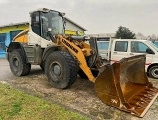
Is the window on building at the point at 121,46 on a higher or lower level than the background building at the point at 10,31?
lower

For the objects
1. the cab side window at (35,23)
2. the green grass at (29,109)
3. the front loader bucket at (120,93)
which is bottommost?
the green grass at (29,109)

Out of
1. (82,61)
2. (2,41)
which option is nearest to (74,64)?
(82,61)

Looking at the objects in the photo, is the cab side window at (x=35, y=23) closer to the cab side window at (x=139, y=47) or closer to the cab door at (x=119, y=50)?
the cab door at (x=119, y=50)

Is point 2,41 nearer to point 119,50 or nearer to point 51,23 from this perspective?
point 119,50

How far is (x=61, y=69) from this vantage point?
6.72 meters

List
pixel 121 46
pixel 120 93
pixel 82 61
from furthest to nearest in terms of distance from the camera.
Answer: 1. pixel 121 46
2. pixel 82 61
3. pixel 120 93

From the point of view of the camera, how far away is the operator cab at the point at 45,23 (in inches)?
319

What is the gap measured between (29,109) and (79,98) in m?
1.49

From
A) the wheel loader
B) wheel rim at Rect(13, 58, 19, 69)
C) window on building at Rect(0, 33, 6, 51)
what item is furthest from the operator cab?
window on building at Rect(0, 33, 6, 51)

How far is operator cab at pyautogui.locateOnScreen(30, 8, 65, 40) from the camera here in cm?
809

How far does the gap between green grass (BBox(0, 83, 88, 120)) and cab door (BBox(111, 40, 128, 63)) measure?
5.44m

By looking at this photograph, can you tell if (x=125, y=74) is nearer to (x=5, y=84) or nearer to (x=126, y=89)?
(x=126, y=89)

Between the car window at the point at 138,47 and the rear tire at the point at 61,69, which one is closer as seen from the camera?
the rear tire at the point at 61,69

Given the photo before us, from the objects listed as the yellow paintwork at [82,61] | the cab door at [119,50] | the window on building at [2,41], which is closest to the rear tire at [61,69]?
the yellow paintwork at [82,61]
